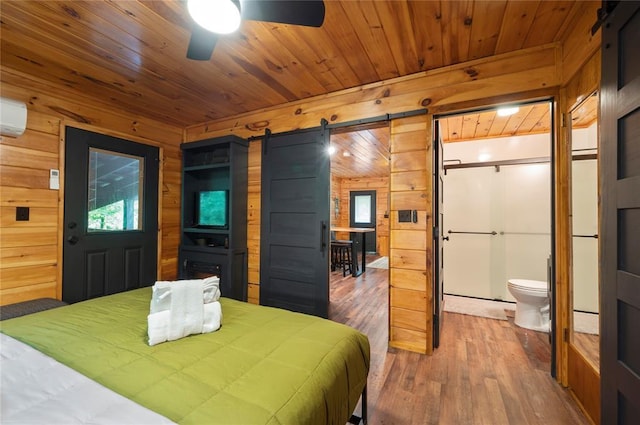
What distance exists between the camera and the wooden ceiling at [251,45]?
164cm

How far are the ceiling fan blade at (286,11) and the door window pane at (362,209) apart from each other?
7.26 m

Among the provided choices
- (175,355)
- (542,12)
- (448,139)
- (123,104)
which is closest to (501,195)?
(448,139)

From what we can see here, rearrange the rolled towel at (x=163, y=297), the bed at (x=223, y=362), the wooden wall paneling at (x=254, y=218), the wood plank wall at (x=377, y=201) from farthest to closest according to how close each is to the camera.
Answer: the wood plank wall at (x=377, y=201), the wooden wall paneling at (x=254, y=218), the rolled towel at (x=163, y=297), the bed at (x=223, y=362)

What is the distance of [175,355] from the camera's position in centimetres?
108

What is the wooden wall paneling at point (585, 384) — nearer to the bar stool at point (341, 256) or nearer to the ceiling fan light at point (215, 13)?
the ceiling fan light at point (215, 13)

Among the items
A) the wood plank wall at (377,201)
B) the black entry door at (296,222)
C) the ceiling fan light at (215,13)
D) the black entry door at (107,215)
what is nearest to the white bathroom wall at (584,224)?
the black entry door at (296,222)

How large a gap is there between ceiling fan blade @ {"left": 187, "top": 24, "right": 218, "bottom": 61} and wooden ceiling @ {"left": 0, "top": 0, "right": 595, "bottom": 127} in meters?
0.27

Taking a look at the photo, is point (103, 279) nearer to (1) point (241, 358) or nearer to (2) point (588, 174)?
(1) point (241, 358)

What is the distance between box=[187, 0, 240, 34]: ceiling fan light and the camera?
1.27 m

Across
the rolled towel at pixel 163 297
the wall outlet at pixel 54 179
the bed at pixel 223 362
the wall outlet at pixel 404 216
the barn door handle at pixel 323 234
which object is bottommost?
the bed at pixel 223 362

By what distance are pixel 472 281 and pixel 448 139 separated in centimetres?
217

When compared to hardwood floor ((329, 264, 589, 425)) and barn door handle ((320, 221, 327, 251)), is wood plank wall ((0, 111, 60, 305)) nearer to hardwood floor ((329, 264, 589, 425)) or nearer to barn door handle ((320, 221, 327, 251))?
barn door handle ((320, 221, 327, 251))

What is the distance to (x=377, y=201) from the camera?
824 cm

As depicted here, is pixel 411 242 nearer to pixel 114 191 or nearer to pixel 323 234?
pixel 323 234
